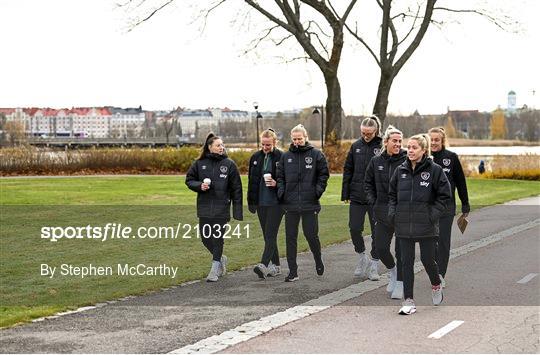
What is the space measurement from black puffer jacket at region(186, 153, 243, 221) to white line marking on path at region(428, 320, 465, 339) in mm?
3419

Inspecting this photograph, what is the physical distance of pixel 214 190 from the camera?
416 inches

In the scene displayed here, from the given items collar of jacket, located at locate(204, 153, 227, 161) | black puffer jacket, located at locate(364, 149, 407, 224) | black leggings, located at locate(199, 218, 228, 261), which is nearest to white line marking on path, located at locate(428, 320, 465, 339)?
black puffer jacket, located at locate(364, 149, 407, 224)

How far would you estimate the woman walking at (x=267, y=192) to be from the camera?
35.3ft

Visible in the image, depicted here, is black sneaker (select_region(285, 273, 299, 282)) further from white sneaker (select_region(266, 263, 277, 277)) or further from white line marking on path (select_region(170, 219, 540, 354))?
white line marking on path (select_region(170, 219, 540, 354))

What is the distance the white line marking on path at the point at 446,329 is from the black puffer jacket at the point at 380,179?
1795 mm

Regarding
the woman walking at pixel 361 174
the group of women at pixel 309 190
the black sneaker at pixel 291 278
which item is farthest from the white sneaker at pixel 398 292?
the black sneaker at pixel 291 278

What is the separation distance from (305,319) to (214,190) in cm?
276

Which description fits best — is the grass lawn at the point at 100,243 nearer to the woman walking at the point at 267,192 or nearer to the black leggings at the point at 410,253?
the woman walking at the point at 267,192

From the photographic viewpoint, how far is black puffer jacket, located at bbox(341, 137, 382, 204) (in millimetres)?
10547

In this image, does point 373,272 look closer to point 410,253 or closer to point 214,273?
point 410,253

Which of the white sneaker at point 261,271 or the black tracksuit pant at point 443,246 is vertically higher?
the black tracksuit pant at point 443,246

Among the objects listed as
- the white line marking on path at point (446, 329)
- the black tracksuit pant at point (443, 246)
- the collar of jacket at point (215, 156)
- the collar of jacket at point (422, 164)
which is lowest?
the white line marking on path at point (446, 329)

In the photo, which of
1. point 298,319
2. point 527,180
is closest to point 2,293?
point 298,319

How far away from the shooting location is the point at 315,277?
1087cm
